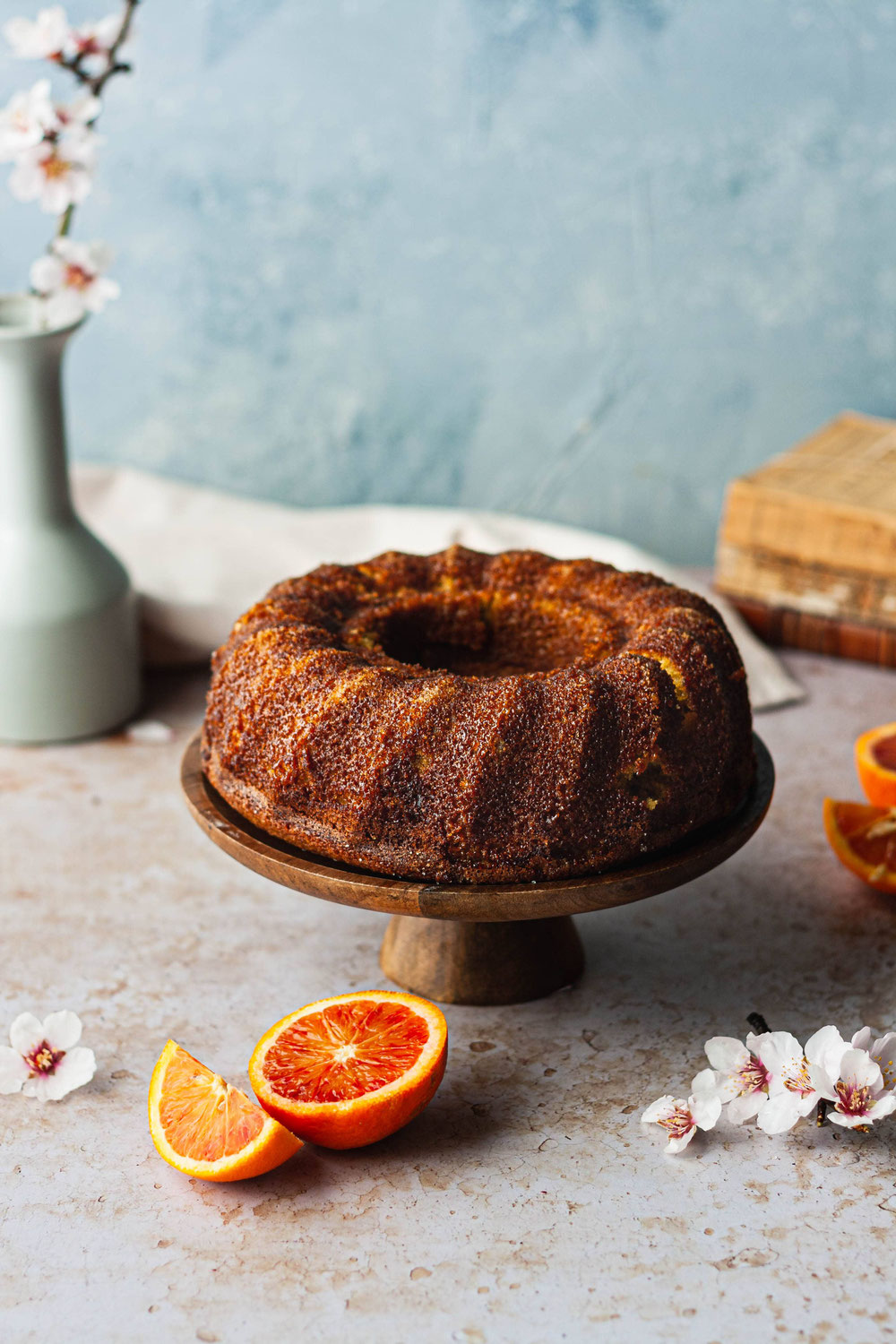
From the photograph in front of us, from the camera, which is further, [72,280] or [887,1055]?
[72,280]

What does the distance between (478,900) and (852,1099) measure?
0.49 m

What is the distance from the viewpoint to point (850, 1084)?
5.46 feet

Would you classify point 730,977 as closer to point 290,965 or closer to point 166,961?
point 290,965

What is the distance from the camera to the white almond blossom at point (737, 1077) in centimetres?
169

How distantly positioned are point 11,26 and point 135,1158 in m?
1.77

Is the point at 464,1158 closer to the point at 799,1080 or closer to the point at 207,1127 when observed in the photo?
the point at 207,1127

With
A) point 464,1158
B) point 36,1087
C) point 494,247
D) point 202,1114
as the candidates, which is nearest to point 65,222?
point 494,247

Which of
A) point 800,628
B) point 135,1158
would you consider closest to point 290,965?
point 135,1158

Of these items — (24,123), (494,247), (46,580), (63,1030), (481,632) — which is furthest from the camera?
(494,247)

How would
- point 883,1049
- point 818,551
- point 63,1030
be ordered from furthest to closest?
1. point 818,551
2. point 63,1030
3. point 883,1049

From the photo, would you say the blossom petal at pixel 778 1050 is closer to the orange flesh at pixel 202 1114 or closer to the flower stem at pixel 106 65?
the orange flesh at pixel 202 1114

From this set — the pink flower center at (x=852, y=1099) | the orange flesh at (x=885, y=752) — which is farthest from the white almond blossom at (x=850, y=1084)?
the orange flesh at (x=885, y=752)

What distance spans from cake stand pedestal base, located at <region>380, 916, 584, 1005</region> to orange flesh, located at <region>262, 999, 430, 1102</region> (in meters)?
0.22

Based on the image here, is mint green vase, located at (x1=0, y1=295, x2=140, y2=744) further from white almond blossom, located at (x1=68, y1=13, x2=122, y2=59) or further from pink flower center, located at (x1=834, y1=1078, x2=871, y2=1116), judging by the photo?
pink flower center, located at (x1=834, y1=1078, x2=871, y2=1116)
